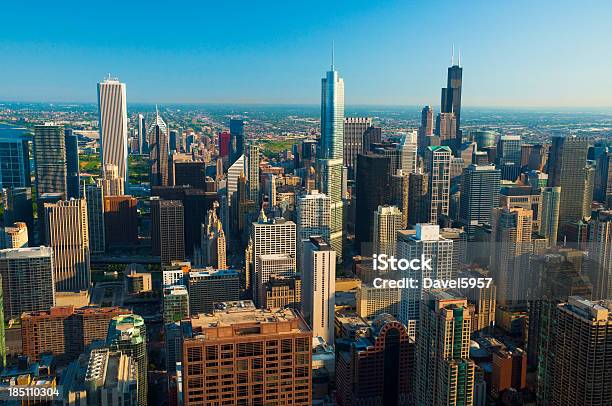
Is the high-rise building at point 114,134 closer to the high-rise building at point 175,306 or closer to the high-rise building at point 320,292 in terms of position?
the high-rise building at point 175,306

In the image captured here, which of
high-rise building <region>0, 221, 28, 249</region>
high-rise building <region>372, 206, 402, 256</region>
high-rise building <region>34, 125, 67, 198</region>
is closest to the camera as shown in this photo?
high-rise building <region>372, 206, 402, 256</region>

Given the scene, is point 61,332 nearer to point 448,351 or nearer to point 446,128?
point 448,351

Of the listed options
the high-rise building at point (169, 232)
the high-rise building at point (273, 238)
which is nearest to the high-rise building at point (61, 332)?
the high-rise building at point (273, 238)

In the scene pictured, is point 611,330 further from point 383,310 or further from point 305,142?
point 305,142

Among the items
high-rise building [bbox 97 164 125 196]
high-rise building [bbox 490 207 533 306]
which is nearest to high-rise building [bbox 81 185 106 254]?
high-rise building [bbox 97 164 125 196]

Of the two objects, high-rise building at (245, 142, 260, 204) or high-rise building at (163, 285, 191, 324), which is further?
high-rise building at (245, 142, 260, 204)

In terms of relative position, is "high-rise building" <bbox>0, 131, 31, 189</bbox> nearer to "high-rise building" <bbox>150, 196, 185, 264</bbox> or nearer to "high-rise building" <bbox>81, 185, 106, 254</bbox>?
"high-rise building" <bbox>81, 185, 106, 254</bbox>
